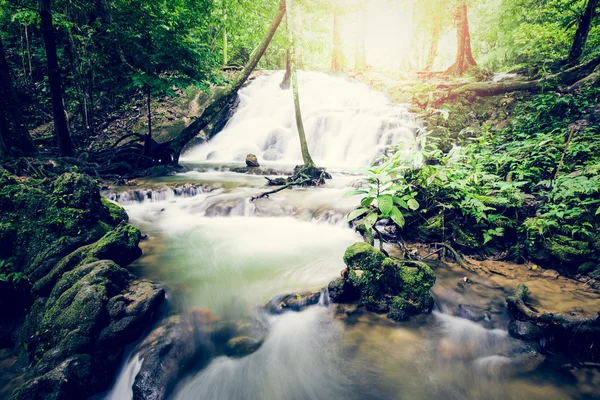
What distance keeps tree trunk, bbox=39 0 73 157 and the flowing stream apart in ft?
5.78

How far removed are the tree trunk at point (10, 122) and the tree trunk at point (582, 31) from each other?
14.9 metres

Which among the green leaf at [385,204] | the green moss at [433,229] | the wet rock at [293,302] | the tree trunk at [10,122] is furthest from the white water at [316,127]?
the wet rock at [293,302]

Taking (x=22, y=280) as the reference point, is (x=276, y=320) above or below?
below

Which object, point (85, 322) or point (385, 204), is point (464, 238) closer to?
point (385, 204)

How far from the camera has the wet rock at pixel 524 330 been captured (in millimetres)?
2846

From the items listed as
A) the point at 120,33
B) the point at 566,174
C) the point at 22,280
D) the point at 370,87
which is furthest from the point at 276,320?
the point at 370,87

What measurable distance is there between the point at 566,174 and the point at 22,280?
8.10 metres

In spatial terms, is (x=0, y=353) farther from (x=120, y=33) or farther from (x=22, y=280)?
(x=120, y=33)

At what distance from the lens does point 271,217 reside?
679 cm

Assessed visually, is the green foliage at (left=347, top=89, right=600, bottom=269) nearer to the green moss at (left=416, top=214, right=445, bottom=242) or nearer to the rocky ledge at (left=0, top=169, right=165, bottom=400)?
the green moss at (left=416, top=214, right=445, bottom=242)

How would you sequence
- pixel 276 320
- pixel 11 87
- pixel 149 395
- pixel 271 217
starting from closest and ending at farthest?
pixel 149 395
pixel 276 320
pixel 11 87
pixel 271 217

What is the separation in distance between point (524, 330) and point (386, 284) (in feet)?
4.65

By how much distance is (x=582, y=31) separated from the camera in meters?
8.62

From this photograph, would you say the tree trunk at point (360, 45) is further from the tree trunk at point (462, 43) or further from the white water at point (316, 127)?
the tree trunk at point (462, 43)
